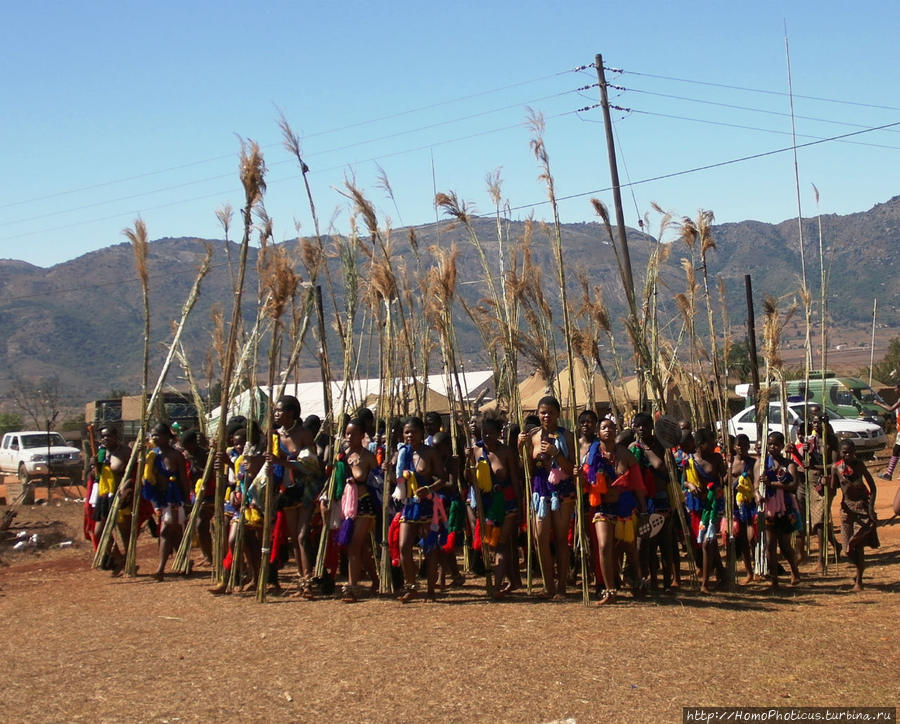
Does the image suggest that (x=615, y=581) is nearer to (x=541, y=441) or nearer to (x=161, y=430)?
(x=541, y=441)

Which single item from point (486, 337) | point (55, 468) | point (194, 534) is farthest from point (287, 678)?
point (55, 468)

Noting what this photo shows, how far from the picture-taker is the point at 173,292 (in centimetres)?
15975

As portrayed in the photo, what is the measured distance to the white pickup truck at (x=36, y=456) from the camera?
2819 cm

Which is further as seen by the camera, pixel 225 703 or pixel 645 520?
pixel 645 520

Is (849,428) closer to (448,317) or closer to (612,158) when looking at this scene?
(612,158)

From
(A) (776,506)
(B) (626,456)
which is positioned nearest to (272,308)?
(B) (626,456)

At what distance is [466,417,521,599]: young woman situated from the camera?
906 cm

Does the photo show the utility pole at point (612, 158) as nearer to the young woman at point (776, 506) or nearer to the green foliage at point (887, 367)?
the young woman at point (776, 506)

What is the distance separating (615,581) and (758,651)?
2142 mm

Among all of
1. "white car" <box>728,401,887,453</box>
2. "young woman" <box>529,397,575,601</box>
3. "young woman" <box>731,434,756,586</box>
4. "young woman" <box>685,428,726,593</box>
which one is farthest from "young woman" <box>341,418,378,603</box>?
"white car" <box>728,401,887,453</box>

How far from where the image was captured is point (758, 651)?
675 centimetres

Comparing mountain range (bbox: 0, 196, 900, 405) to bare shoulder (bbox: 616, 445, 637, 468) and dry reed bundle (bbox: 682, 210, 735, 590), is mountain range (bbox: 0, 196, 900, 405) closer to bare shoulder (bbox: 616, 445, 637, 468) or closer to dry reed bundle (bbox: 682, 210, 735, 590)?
dry reed bundle (bbox: 682, 210, 735, 590)

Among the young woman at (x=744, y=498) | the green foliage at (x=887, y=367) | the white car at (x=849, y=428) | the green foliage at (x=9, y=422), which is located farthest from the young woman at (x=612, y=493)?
the green foliage at (x=9, y=422)

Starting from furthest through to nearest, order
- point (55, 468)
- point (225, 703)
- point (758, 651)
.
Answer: point (55, 468), point (758, 651), point (225, 703)
